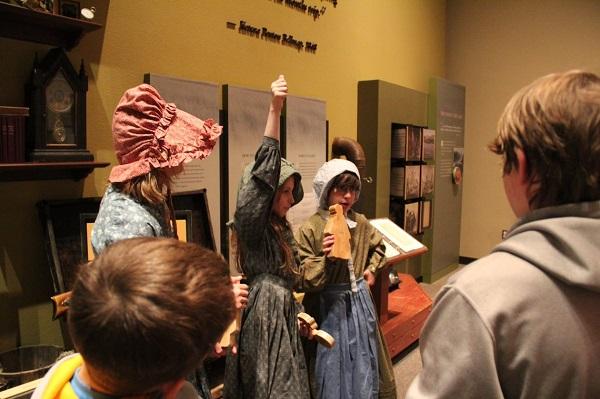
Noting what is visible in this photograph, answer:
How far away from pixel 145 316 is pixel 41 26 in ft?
5.51

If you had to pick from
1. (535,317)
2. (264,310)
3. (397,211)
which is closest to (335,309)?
(264,310)

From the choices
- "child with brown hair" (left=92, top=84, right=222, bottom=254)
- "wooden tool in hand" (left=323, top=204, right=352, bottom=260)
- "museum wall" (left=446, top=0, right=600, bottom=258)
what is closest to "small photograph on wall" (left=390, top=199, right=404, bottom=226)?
"museum wall" (left=446, top=0, right=600, bottom=258)

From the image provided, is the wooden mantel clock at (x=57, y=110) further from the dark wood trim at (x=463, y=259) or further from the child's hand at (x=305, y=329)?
the dark wood trim at (x=463, y=259)

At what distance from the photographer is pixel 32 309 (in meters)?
2.07

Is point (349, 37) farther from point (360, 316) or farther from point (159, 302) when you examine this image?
point (159, 302)

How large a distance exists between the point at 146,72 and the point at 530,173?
211 centimetres

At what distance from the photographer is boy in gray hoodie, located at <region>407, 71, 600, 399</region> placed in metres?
0.78

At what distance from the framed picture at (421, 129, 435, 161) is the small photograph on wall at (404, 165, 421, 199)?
223 mm

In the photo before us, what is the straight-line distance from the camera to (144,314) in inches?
29.4

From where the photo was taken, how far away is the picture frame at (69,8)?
6.56 feet

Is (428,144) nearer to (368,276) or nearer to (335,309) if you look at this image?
(368,276)

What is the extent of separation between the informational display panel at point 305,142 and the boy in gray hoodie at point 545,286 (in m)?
2.61

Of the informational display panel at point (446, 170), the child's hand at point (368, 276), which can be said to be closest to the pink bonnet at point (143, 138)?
the child's hand at point (368, 276)

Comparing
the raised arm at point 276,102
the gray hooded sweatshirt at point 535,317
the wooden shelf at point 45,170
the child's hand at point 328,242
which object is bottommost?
the child's hand at point 328,242
